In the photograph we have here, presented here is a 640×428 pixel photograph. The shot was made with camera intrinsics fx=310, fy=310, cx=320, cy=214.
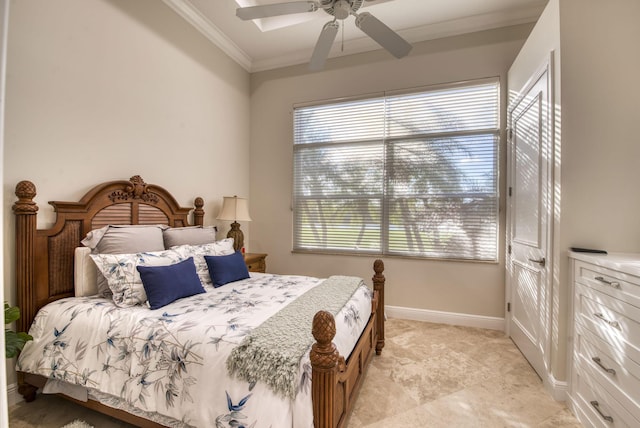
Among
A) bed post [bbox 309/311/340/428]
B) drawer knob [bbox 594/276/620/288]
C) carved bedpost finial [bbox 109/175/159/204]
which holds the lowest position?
bed post [bbox 309/311/340/428]

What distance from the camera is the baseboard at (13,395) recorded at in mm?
1938

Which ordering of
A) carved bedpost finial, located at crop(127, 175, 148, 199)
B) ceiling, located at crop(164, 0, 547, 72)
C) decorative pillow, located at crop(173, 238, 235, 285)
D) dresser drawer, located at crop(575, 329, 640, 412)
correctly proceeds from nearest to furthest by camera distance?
dresser drawer, located at crop(575, 329, 640, 412)
decorative pillow, located at crop(173, 238, 235, 285)
carved bedpost finial, located at crop(127, 175, 148, 199)
ceiling, located at crop(164, 0, 547, 72)

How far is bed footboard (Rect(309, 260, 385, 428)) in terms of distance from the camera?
4.29 ft

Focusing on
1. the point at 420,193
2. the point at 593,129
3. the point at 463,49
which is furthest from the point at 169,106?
the point at 593,129

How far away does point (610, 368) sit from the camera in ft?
5.39

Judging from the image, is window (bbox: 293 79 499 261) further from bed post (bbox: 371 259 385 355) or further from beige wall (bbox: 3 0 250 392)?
beige wall (bbox: 3 0 250 392)

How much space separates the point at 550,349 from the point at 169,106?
3.68 m

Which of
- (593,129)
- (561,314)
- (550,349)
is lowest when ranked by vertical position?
(550,349)

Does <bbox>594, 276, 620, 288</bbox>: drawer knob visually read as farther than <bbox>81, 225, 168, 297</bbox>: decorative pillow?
No

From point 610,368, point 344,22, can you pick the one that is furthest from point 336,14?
point 610,368

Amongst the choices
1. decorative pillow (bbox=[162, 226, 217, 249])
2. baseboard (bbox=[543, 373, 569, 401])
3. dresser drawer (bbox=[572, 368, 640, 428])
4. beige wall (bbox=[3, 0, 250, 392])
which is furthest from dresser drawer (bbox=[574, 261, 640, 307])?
beige wall (bbox=[3, 0, 250, 392])

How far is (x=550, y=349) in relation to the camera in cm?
212

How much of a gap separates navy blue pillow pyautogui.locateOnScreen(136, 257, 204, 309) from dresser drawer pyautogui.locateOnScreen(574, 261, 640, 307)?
2463mm

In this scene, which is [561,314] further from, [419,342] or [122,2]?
[122,2]
